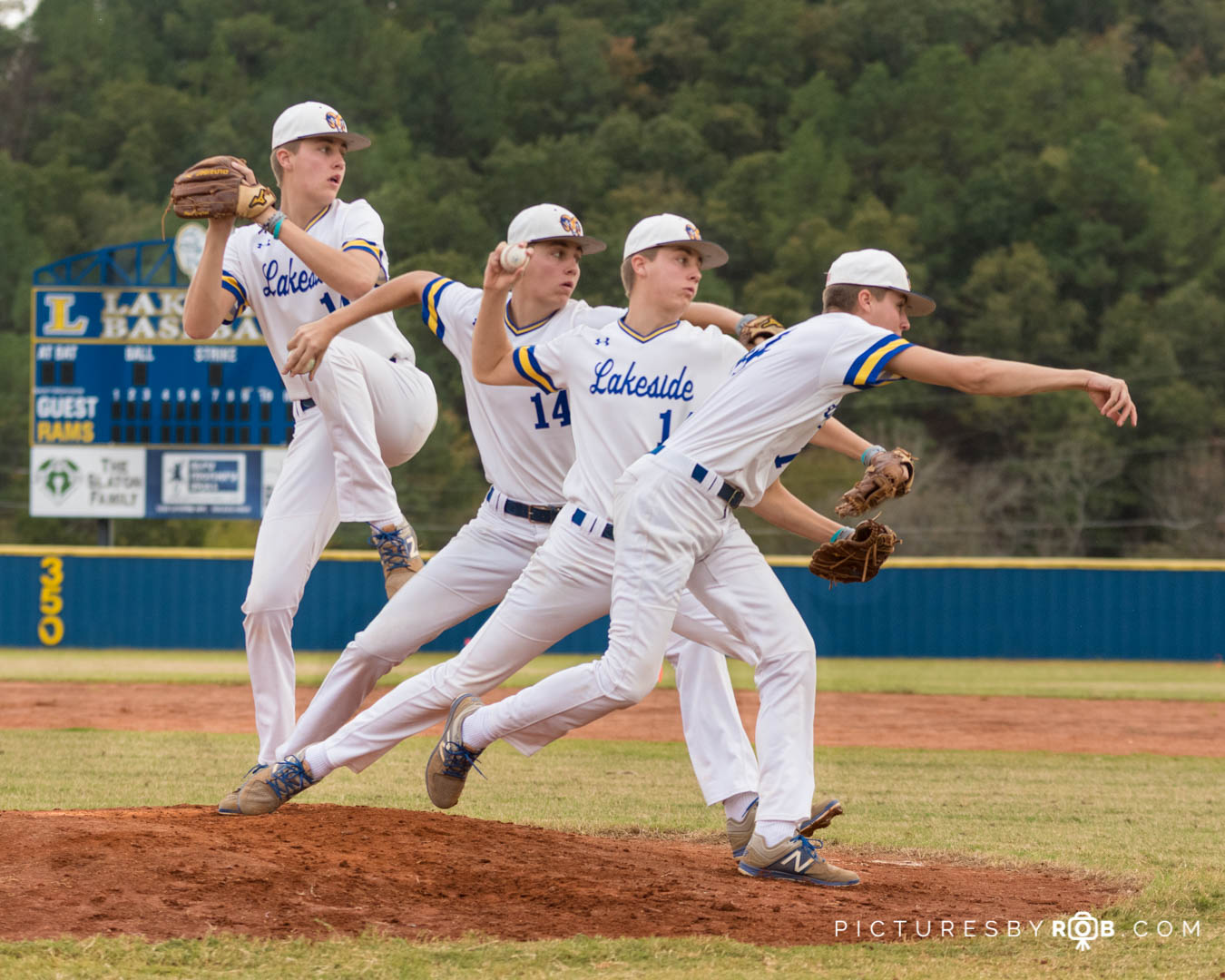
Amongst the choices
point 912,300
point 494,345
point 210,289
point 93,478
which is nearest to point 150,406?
point 93,478

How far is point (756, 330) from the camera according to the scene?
5.52 m

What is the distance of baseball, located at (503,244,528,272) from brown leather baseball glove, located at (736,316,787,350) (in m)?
0.99

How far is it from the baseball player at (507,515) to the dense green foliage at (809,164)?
110 feet

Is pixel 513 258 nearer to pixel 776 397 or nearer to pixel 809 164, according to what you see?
pixel 776 397

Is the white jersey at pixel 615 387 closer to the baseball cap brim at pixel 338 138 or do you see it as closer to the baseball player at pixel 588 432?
the baseball player at pixel 588 432

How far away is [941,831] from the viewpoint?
21.2 feet

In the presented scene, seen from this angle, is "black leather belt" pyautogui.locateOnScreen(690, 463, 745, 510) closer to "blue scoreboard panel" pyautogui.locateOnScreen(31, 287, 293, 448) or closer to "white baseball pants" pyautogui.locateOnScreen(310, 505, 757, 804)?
"white baseball pants" pyautogui.locateOnScreen(310, 505, 757, 804)

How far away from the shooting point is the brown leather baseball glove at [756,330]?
5500 millimetres

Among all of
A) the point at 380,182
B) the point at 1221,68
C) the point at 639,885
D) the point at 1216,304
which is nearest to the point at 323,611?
the point at 639,885

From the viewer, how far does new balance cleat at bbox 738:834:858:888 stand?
4.84 metres

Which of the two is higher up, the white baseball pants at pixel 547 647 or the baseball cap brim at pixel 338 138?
the baseball cap brim at pixel 338 138

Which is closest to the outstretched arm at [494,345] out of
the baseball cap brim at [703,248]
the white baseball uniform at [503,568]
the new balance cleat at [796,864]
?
the white baseball uniform at [503,568]

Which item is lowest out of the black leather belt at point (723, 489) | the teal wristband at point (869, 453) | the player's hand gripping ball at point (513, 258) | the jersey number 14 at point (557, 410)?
the black leather belt at point (723, 489)

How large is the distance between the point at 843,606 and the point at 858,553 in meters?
14.8
